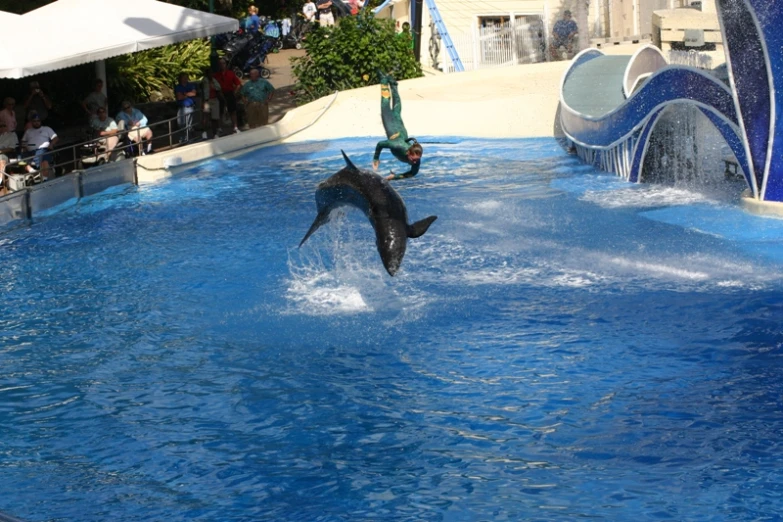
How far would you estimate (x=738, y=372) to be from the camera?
805cm

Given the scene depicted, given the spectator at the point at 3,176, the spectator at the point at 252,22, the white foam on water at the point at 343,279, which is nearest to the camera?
the white foam on water at the point at 343,279

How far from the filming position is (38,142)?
617 inches

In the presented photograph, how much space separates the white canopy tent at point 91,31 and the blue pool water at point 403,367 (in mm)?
2496

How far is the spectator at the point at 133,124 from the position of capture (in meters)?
17.6

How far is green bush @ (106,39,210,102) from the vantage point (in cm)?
2205

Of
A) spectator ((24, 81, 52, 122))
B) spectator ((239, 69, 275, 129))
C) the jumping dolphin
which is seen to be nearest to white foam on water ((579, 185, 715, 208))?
the jumping dolphin

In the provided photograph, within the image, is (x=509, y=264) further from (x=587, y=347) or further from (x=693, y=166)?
(x=693, y=166)

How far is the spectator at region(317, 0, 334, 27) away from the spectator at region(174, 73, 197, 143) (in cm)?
1033

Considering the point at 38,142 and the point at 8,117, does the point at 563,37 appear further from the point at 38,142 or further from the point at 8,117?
the point at 8,117

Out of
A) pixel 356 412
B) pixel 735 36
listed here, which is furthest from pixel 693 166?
pixel 356 412

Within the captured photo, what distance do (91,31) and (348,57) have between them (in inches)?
279

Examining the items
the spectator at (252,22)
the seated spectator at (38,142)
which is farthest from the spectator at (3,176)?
the spectator at (252,22)

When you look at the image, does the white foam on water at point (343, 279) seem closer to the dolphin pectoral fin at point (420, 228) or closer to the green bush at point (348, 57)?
the dolphin pectoral fin at point (420, 228)

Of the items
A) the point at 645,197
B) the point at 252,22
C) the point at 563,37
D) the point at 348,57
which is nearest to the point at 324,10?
the point at 252,22
